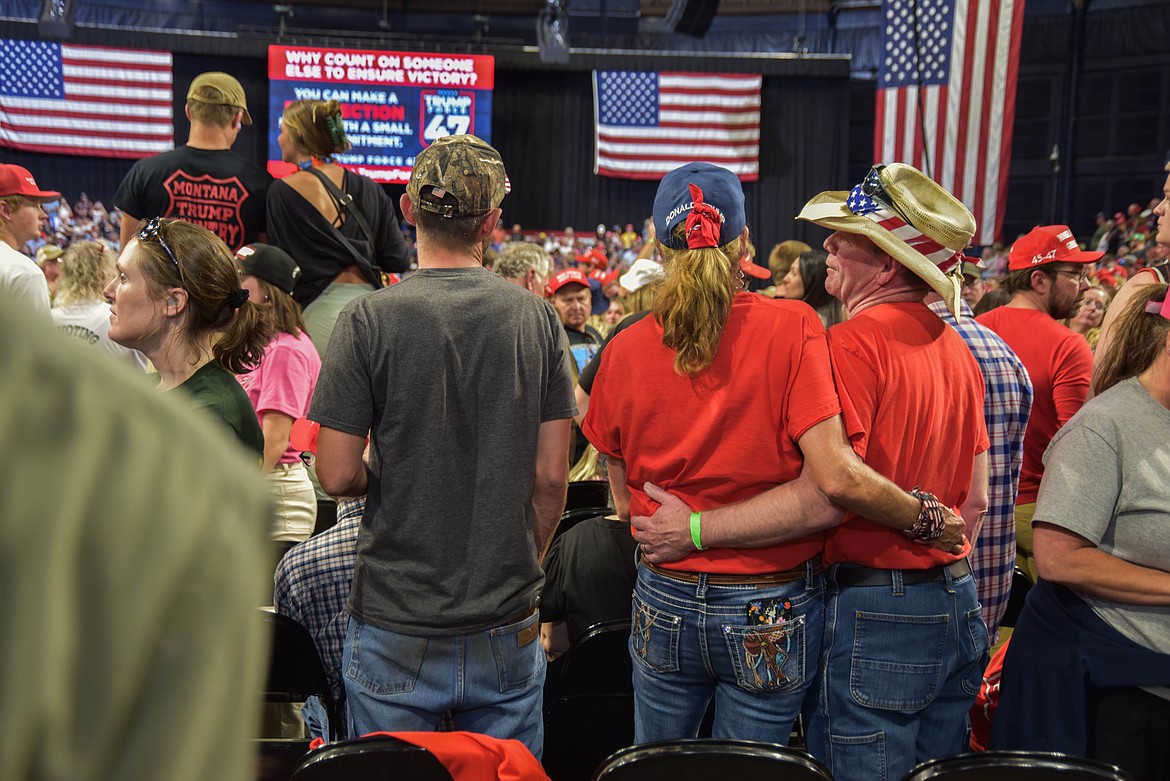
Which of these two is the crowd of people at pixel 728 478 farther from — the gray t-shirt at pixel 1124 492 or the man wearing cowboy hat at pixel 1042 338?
the man wearing cowboy hat at pixel 1042 338

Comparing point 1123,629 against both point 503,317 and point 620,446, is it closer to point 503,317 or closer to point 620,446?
point 620,446

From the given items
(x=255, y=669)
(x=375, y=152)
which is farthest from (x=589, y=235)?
(x=255, y=669)

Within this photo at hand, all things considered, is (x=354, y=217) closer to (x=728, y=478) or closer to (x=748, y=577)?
(x=728, y=478)

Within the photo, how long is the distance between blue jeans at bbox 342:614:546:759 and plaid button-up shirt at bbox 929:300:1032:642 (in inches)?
50.2

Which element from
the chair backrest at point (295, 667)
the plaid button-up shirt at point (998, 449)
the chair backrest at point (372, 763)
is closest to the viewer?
the chair backrest at point (372, 763)

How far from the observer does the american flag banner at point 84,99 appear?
16719mm

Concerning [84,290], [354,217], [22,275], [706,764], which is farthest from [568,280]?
[706,764]

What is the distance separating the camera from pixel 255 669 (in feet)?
1.29

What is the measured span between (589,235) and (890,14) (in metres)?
7.98

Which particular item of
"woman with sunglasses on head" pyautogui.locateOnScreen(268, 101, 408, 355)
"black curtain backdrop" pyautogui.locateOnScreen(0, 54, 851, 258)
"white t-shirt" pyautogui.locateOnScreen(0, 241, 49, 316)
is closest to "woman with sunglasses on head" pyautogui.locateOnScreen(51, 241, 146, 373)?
"white t-shirt" pyautogui.locateOnScreen(0, 241, 49, 316)

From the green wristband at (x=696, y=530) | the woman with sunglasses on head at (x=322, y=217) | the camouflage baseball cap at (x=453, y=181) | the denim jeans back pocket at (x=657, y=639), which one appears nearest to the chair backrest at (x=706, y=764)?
the denim jeans back pocket at (x=657, y=639)

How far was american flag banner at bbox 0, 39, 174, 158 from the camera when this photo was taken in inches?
658

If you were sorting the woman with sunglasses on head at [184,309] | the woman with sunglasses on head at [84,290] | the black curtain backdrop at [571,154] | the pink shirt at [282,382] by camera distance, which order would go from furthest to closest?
the black curtain backdrop at [571,154] → the woman with sunglasses on head at [84,290] → the pink shirt at [282,382] → the woman with sunglasses on head at [184,309]

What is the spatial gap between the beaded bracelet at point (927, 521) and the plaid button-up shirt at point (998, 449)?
593 mm
